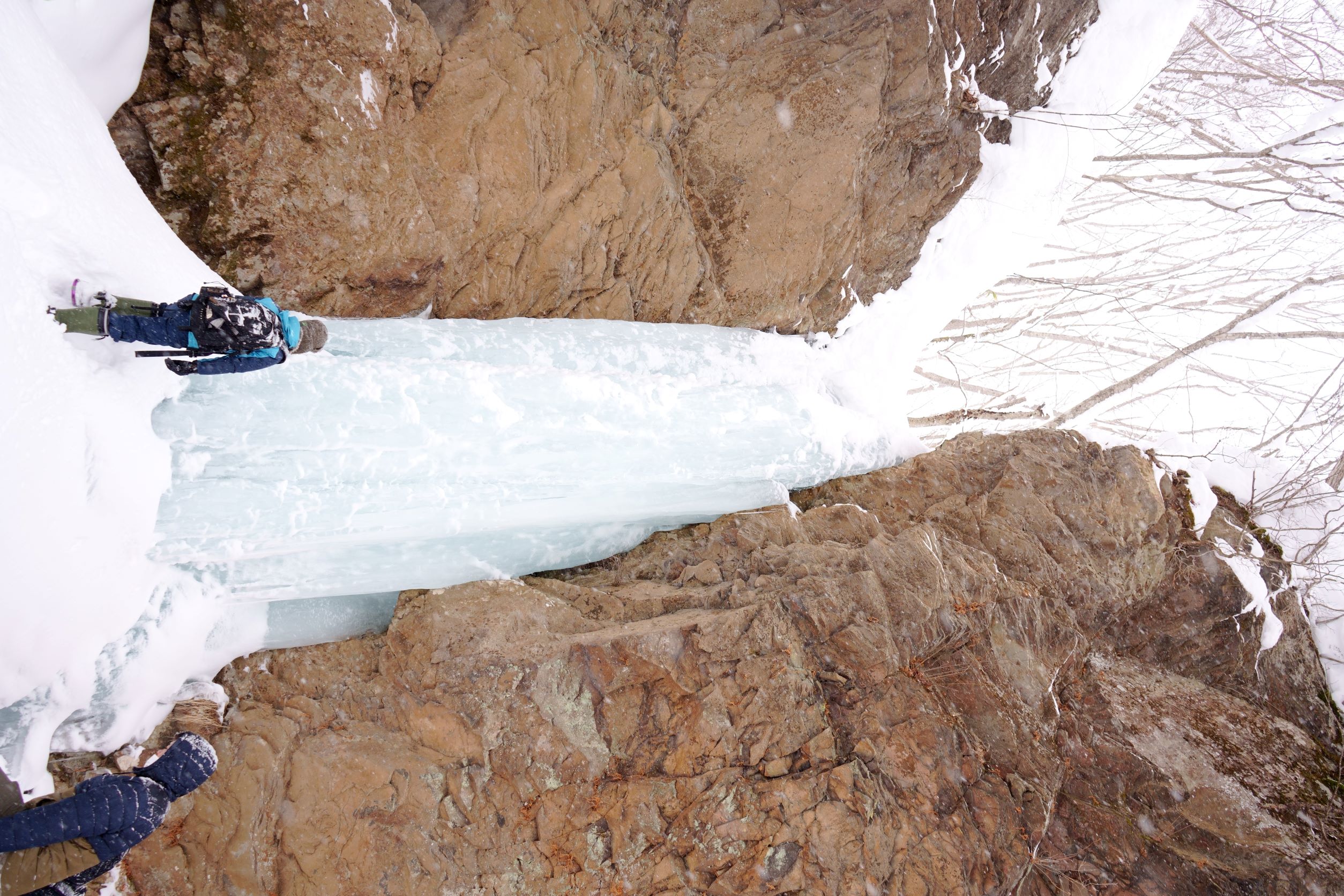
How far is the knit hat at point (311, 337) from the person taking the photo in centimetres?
253

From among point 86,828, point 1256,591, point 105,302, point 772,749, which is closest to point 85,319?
point 105,302

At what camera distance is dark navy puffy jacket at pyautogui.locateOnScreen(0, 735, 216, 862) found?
1.88 metres

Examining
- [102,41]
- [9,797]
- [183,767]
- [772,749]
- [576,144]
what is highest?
[102,41]

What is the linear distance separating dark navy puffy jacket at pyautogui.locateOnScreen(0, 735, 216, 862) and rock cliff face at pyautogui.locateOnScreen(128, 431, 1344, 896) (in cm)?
19

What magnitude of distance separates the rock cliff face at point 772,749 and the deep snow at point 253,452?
1.04 ft

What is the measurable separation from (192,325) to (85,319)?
313mm

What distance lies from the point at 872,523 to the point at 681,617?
125cm

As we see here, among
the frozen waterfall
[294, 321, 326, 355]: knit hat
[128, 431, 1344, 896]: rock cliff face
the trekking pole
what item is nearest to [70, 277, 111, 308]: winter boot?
the trekking pole

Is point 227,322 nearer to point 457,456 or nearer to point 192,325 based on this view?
point 192,325

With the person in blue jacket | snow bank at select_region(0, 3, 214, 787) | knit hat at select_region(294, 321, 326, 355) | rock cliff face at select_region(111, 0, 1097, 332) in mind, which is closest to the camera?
the person in blue jacket

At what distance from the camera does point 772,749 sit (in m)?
2.54

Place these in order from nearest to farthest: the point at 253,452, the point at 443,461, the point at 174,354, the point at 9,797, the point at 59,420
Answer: the point at 9,797 → the point at 59,420 → the point at 174,354 → the point at 253,452 → the point at 443,461

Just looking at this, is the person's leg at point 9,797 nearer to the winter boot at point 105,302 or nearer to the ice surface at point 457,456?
the ice surface at point 457,456

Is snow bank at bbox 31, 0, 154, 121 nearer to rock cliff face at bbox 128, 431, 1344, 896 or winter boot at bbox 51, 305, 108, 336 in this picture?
winter boot at bbox 51, 305, 108, 336
